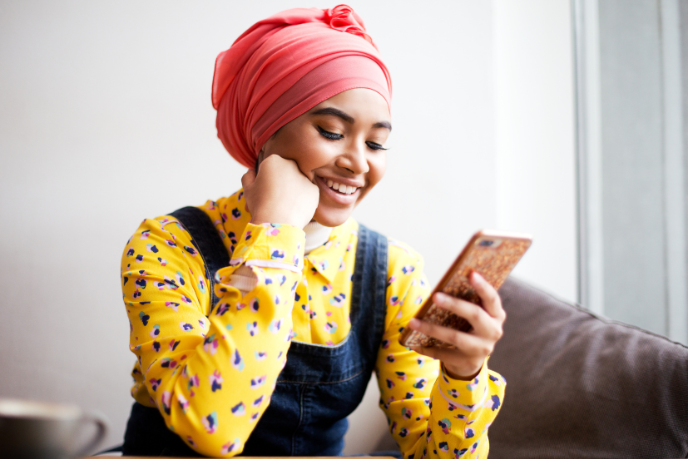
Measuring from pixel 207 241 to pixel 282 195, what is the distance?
→ 0.25m

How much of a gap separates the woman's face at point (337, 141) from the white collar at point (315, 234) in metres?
0.07

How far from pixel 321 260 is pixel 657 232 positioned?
1161 millimetres

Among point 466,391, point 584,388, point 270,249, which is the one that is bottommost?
point 584,388

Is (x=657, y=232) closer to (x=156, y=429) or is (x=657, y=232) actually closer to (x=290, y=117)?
(x=290, y=117)

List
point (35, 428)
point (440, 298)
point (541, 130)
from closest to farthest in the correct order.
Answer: point (35, 428) → point (440, 298) → point (541, 130)

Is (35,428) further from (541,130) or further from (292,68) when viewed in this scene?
(541,130)

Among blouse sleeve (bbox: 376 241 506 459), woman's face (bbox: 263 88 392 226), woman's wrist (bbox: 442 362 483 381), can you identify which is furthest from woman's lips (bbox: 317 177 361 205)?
woman's wrist (bbox: 442 362 483 381)

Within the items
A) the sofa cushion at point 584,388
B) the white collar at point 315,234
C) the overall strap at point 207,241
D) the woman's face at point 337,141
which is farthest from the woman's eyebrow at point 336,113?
the sofa cushion at point 584,388

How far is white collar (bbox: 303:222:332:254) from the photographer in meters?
0.90

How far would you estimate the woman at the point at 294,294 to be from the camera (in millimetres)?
610

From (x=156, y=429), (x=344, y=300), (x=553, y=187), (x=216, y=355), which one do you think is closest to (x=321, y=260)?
(x=344, y=300)

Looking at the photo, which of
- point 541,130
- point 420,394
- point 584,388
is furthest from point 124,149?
point 541,130

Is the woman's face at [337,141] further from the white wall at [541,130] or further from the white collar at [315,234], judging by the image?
the white wall at [541,130]

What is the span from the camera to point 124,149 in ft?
4.15
